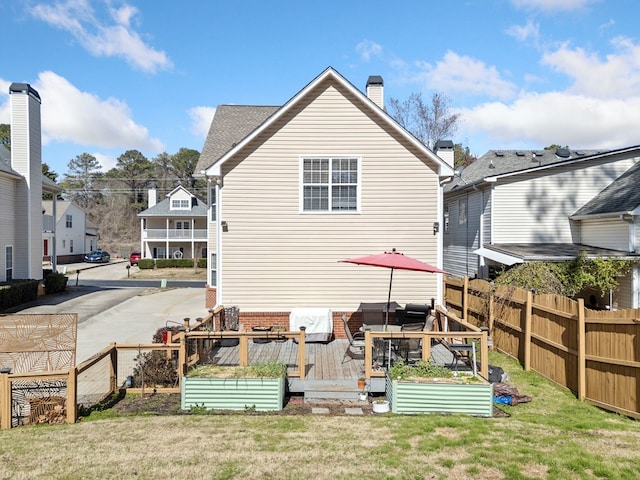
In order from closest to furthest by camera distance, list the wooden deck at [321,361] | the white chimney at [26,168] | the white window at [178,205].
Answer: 1. the wooden deck at [321,361]
2. the white chimney at [26,168]
3. the white window at [178,205]

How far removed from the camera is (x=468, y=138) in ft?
150

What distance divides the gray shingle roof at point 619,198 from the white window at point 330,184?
997 cm

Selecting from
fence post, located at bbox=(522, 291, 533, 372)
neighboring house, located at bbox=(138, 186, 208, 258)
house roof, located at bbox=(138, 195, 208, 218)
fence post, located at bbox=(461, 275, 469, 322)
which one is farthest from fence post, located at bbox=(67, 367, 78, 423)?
house roof, located at bbox=(138, 195, 208, 218)

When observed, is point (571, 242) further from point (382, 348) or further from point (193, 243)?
point (193, 243)

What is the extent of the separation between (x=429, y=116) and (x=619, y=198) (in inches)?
976

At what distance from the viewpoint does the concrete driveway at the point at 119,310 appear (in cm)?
1505

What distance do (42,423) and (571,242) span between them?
19.0m

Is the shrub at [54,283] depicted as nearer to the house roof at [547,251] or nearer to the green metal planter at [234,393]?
the green metal planter at [234,393]

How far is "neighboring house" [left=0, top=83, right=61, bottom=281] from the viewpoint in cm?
2202

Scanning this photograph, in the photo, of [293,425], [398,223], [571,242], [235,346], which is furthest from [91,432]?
[571,242]

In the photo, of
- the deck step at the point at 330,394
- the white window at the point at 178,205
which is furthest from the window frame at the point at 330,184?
the white window at the point at 178,205

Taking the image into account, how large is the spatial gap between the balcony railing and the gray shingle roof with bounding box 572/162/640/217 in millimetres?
34677

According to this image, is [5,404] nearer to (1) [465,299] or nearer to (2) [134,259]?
(1) [465,299]

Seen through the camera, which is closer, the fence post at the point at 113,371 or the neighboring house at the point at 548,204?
the fence post at the point at 113,371
